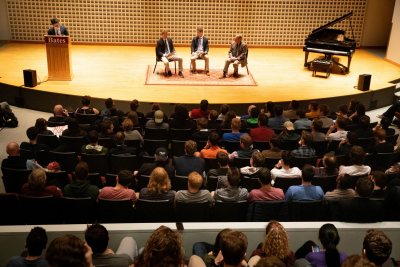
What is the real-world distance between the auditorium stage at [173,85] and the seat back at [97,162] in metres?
3.46

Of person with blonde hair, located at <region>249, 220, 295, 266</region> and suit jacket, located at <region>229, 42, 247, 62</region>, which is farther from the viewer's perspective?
suit jacket, located at <region>229, 42, 247, 62</region>

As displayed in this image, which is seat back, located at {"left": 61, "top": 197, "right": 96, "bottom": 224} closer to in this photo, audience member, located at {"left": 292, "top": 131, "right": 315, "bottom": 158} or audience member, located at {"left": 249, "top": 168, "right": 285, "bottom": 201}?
audience member, located at {"left": 249, "top": 168, "right": 285, "bottom": 201}

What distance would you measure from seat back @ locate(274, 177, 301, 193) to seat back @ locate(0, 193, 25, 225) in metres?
2.84

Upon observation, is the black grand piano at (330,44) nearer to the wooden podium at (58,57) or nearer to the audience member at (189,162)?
the wooden podium at (58,57)

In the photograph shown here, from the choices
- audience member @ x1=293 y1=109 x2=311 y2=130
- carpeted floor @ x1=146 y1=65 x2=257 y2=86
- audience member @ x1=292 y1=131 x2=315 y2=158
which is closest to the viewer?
audience member @ x1=292 y1=131 x2=315 y2=158

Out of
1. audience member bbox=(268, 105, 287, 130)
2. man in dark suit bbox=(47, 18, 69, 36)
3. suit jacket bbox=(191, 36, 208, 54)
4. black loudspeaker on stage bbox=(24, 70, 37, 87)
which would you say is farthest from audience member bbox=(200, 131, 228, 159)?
man in dark suit bbox=(47, 18, 69, 36)

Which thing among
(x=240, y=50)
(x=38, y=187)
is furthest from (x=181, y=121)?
(x=240, y=50)

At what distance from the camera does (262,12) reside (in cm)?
1474

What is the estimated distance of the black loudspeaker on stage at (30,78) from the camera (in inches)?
398

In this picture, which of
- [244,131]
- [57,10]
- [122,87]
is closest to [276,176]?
[244,131]

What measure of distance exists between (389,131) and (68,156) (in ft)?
16.3

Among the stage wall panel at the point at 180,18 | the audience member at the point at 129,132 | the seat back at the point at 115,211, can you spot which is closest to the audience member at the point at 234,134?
the audience member at the point at 129,132

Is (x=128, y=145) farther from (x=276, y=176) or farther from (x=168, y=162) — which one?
(x=276, y=176)

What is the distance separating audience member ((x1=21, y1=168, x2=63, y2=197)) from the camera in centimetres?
495
